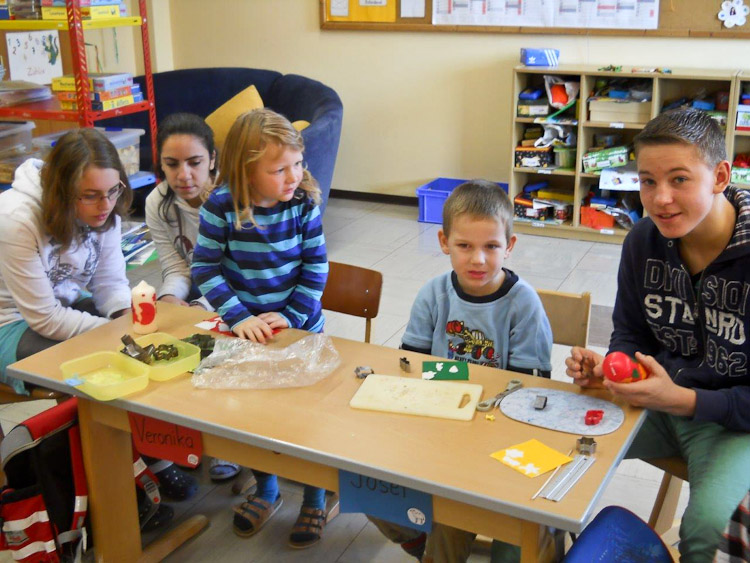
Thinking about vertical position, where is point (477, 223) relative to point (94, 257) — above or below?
above

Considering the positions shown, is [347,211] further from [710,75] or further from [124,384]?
[124,384]

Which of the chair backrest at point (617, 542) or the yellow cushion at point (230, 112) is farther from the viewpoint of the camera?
the yellow cushion at point (230, 112)

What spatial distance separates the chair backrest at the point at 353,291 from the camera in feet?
7.84

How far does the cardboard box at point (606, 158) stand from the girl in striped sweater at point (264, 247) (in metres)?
2.83

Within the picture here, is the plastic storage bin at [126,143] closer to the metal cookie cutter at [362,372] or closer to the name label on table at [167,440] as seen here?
the name label on table at [167,440]

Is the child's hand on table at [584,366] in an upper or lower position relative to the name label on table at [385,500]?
upper

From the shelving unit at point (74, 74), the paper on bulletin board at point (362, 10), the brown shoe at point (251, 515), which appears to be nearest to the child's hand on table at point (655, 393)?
the brown shoe at point (251, 515)

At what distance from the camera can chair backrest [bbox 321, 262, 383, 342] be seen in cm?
239

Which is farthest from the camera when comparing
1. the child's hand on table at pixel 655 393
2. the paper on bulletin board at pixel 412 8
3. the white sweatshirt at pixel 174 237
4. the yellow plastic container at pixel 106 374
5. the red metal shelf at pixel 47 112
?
the paper on bulletin board at pixel 412 8

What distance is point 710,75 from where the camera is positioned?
4316mm

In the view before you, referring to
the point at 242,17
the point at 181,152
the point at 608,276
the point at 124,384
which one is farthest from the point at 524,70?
the point at 124,384

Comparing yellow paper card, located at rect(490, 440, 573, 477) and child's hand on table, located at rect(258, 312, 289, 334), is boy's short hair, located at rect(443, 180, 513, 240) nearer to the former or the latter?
child's hand on table, located at rect(258, 312, 289, 334)

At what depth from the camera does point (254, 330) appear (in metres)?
1.99

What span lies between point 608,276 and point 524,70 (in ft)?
4.31
